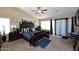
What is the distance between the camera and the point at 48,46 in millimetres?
2014

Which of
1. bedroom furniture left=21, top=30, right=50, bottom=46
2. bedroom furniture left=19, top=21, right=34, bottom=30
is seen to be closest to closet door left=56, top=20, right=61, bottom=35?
bedroom furniture left=21, top=30, right=50, bottom=46

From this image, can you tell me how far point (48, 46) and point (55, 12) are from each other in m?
0.63

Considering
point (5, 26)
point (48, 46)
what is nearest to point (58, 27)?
point (48, 46)

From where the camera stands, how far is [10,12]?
196 centimetres

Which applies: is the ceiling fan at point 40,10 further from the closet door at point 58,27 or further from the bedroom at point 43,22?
the closet door at point 58,27

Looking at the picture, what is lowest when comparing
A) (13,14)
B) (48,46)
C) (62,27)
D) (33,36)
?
(48,46)

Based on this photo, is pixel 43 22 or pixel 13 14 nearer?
pixel 13 14

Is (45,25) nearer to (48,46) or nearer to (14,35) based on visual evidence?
(48,46)

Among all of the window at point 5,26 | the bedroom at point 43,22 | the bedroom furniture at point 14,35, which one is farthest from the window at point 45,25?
the window at point 5,26

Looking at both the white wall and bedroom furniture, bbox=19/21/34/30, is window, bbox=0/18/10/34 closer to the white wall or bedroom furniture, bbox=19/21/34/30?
the white wall

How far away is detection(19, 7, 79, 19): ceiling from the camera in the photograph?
1.97m

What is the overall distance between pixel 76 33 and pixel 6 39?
1.25 metres

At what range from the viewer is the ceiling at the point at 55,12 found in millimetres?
1974
